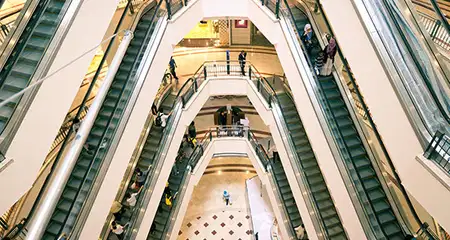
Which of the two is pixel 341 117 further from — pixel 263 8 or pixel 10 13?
pixel 10 13

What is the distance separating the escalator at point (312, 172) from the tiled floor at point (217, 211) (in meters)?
6.18

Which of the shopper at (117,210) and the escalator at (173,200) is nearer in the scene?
Result: the shopper at (117,210)

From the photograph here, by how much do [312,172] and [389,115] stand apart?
6.13 metres

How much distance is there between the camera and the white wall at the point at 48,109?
552cm

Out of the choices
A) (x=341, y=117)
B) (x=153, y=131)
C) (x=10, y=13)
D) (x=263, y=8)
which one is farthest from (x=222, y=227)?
(x=10, y=13)

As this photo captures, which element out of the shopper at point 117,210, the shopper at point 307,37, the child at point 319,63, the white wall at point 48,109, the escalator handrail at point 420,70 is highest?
the shopper at point 307,37

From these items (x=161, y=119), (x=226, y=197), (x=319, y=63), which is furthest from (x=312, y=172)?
(x=226, y=197)

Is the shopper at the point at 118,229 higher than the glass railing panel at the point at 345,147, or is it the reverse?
the glass railing panel at the point at 345,147

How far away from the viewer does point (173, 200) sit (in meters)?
14.6

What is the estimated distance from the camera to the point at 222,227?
1742 cm

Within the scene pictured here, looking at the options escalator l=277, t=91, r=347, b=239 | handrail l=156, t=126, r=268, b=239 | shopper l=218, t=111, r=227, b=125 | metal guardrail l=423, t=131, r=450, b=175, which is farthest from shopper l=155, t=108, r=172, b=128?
metal guardrail l=423, t=131, r=450, b=175

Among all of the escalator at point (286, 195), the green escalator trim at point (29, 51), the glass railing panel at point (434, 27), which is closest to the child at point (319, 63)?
the glass railing panel at point (434, 27)

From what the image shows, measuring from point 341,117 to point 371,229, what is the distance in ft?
10.9

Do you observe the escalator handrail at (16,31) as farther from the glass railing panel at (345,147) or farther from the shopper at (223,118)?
the shopper at (223,118)
